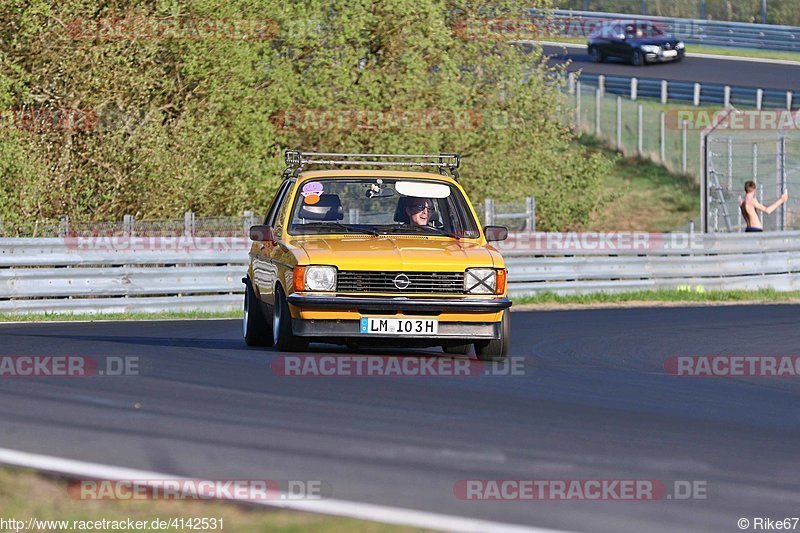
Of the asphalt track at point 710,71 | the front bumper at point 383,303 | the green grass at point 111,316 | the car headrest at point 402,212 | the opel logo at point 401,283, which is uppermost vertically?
the asphalt track at point 710,71

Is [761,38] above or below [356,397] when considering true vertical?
A: above

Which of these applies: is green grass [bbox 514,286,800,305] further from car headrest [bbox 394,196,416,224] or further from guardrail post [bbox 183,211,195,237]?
car headrest [bbox 394,196,416,224]

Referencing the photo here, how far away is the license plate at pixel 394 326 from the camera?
11.6 metres

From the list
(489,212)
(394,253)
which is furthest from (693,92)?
(394,253)

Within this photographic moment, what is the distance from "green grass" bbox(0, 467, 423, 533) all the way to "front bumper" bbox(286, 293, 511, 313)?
18.8 feet

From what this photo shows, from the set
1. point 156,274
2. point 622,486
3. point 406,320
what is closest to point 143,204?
point 156,274

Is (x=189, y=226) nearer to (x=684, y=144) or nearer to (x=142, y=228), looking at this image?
(x=142, y=228)

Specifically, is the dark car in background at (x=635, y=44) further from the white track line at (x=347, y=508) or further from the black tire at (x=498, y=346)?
the white track line at (x=347, y=508)

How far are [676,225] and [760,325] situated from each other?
25328 millimetres

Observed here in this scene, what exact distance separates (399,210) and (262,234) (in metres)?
1.18

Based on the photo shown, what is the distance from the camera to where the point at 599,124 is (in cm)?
5050

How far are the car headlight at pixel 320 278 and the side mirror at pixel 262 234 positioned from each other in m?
1.19

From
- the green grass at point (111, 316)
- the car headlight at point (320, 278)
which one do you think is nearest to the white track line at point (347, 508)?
the car headlight at point (320, 278)

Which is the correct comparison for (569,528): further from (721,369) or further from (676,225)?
(676,225)
